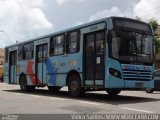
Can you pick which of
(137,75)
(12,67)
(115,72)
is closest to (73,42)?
(115,72)

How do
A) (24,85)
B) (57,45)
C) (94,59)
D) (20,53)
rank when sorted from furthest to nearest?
1. (20,53)
2. (24,85)
3. (57,45)
4. (94,59)

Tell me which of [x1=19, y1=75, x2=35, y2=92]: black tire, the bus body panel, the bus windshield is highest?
the bus windshield

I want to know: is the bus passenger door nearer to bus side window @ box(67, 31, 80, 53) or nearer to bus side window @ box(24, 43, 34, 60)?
bus side window @ box(24, 43, 34, 60)

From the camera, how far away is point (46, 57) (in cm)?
1900

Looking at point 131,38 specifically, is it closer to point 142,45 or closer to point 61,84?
point 142,45

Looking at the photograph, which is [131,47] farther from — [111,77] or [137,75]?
[111,77]

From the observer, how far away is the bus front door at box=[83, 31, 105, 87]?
47.5 ft

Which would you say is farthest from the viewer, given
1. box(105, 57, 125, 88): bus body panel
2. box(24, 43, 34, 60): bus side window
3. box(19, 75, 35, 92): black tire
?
box(19, 75, 35, 92): black tire

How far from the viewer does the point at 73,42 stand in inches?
647

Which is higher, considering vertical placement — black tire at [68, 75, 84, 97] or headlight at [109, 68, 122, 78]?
headlight at [109, 68, 122, 78]

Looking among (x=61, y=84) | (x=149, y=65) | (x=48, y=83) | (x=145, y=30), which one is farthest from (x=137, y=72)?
(x=48, y=83)

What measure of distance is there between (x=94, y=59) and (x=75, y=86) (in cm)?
189

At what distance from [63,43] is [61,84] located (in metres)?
1.92

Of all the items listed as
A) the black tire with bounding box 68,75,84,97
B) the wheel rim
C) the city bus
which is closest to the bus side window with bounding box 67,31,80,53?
the city bus
